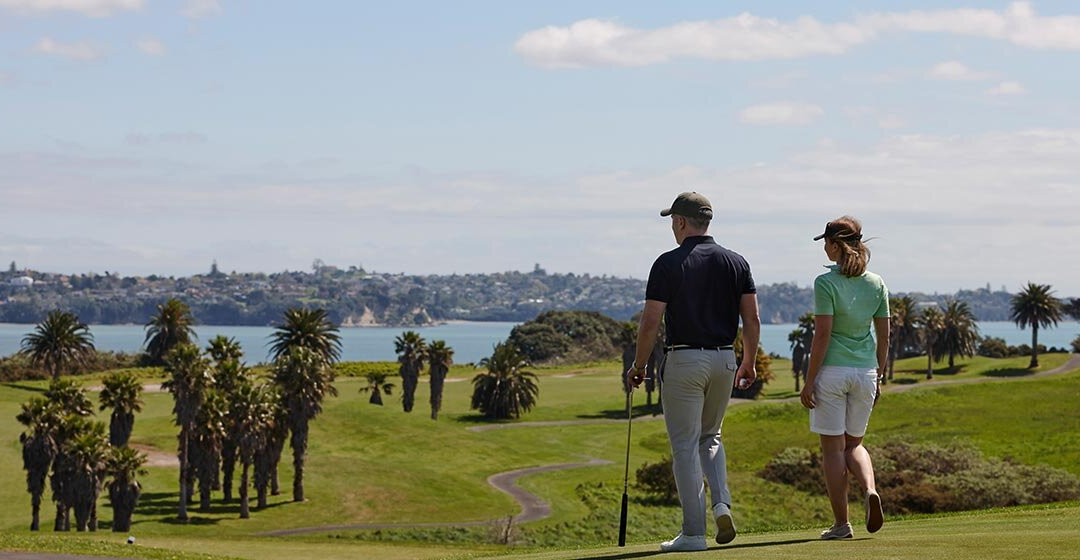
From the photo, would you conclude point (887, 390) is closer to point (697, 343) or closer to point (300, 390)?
point (300, 390)

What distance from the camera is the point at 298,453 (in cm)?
7600

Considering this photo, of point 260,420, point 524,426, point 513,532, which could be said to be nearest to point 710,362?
point 513,532

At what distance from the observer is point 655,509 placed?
2744 inches

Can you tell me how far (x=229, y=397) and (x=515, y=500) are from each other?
17.6 metres

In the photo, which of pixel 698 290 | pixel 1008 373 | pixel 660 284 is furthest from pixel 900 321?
pixel 660 284

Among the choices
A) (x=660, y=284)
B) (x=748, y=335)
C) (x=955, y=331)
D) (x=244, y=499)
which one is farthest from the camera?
(x=955, y=331)

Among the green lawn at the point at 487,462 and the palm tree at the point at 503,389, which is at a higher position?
the palm tree at the point at 503,389

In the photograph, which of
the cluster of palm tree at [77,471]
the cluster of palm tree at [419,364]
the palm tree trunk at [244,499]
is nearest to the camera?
the cluster of palm tree at [77,471]

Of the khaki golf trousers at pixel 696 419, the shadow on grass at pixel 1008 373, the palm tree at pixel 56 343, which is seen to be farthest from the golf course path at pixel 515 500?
the shadow on grass at pixel 1008 373

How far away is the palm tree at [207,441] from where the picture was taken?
232ft

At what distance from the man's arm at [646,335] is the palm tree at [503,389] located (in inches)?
4167

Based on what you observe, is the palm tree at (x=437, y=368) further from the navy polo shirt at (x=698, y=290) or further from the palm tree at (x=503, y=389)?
the navy polo shirt at (x=698, y=290)

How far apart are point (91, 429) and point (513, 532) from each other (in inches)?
921

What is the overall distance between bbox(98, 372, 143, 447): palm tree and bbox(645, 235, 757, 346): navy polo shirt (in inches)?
2540
